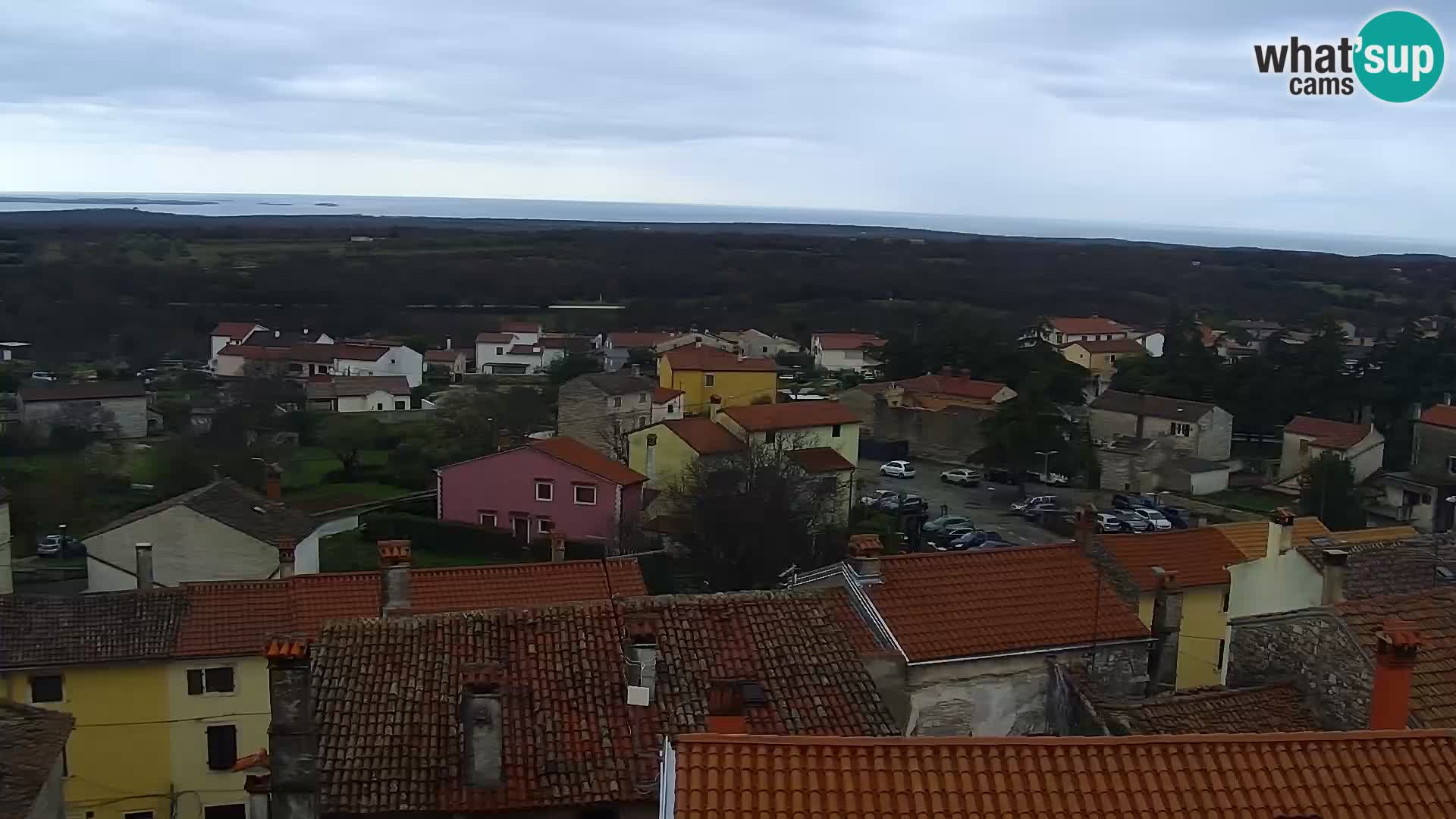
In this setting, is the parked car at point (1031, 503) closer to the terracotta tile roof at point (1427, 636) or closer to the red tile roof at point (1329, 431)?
the red tile roof at point (1329, 431)

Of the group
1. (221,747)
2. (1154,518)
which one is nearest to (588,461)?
(1154,518)

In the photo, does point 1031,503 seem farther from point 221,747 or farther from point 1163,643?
point 221,747

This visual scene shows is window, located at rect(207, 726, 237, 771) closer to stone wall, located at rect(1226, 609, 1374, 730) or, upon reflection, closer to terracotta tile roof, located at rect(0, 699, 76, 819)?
terracotta tile roof, located at rect(0, 699, 76, 819)

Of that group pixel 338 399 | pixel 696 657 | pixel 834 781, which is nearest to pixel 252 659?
pixel 696 657

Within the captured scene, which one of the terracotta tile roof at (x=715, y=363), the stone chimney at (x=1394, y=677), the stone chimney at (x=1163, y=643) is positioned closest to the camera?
the stone chimney at (x=1394, y=677)

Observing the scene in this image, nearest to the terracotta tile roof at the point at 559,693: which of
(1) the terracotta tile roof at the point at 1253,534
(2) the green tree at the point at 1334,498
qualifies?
(1) the terracotta tile roof at the point at 1253,534

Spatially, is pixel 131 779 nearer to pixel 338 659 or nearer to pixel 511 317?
pixel 338 659
